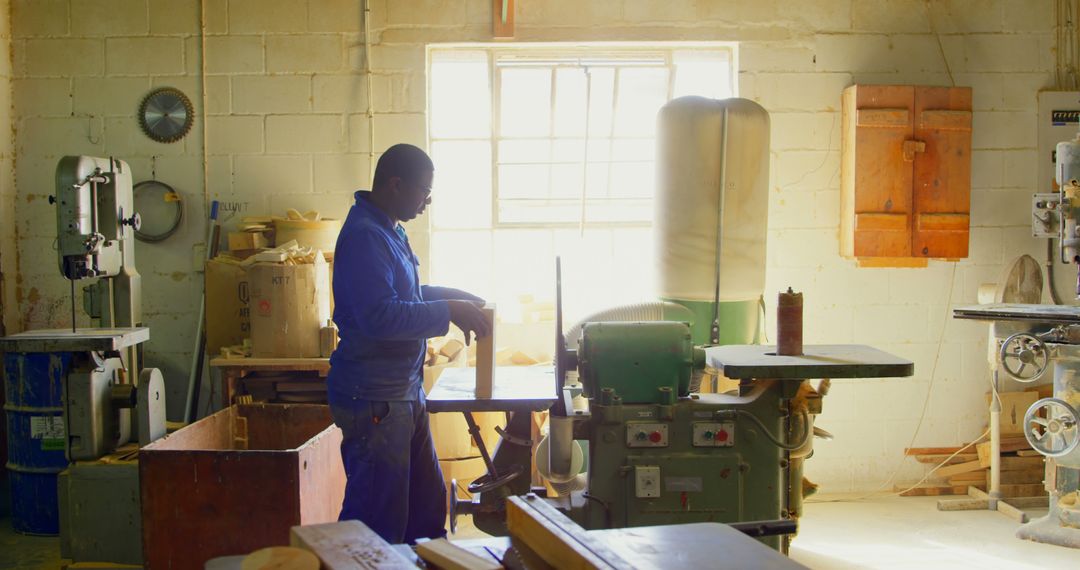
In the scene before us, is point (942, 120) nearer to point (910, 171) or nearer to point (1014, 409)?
point (910, 171)

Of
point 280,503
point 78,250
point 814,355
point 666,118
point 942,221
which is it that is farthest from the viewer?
point 942,221

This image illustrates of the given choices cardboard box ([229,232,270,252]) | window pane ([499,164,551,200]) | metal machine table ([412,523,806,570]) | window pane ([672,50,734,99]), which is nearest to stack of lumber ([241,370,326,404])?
cardboard box ([229,232,270,252])

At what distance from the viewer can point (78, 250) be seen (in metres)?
3.44

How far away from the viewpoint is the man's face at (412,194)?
2.89 m

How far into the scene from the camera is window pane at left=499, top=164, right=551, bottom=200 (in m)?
4.64

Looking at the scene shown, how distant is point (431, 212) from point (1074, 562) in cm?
315

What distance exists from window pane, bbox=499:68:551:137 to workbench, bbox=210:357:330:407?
151cm

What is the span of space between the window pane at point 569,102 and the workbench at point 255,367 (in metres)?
1.67

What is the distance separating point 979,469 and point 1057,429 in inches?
32.8

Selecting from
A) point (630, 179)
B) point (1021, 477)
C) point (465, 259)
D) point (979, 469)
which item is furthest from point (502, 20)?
point (1021, 477)

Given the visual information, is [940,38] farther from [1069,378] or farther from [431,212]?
[431,212]

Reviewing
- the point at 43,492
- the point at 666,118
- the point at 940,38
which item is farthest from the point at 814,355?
the point at 43,492

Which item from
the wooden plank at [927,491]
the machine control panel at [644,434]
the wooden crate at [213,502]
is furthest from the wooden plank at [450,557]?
the wooden plank at [927,491]

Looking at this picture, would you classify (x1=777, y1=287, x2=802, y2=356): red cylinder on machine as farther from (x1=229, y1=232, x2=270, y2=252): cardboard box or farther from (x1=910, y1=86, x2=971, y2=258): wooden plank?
(x1=229, y1=232, x2=270, y2=252): cardboard box
